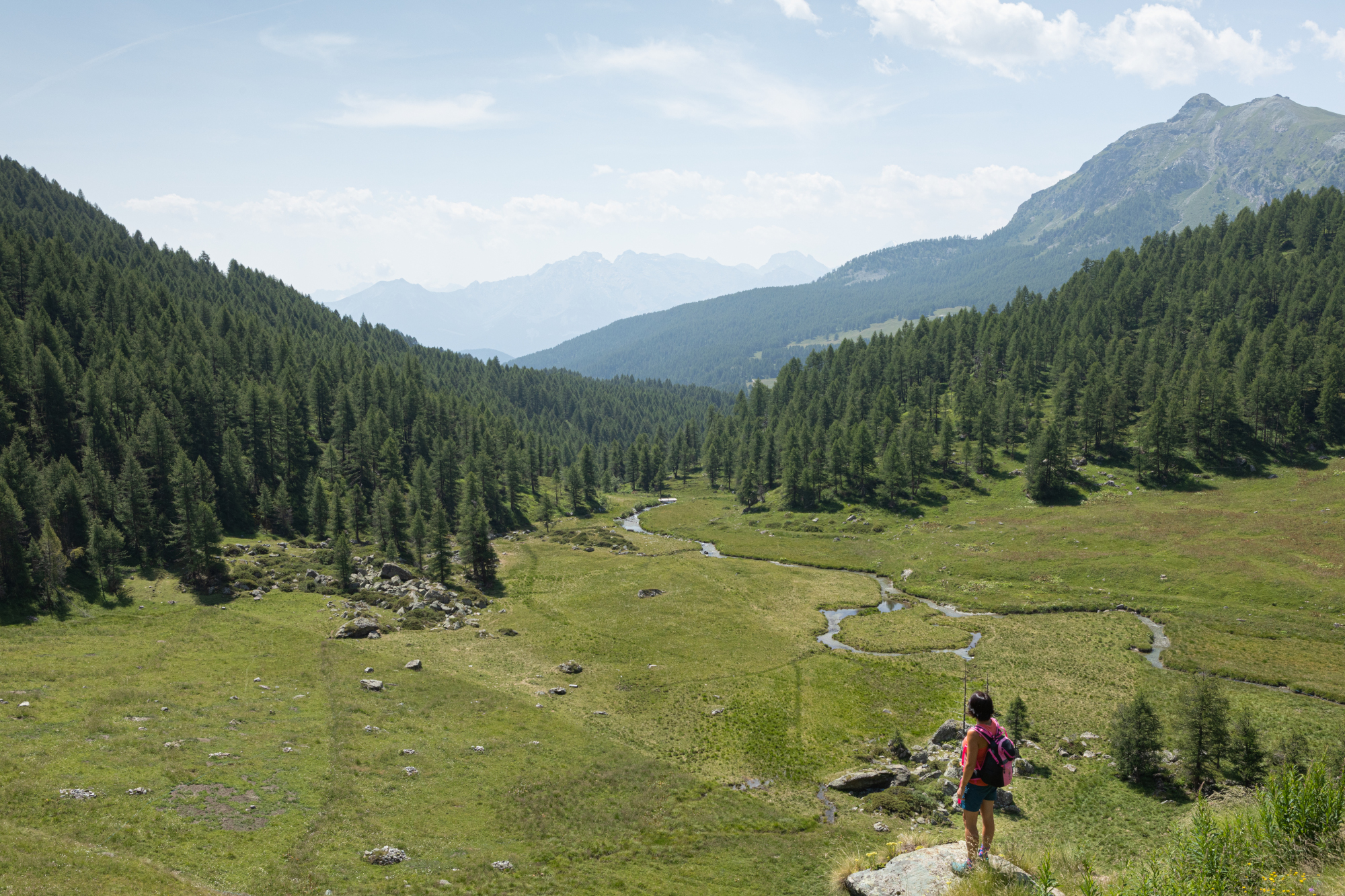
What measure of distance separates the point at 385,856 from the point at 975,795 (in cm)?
2681

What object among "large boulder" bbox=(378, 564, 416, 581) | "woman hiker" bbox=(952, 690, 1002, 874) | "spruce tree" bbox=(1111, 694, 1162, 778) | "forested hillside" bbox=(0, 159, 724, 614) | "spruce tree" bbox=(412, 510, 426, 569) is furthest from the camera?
"spruce tree" bbox=(412, 510, 426, 569)

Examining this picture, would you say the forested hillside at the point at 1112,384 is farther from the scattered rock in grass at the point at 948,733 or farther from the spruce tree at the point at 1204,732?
the spruce tree at the point at 1204,732

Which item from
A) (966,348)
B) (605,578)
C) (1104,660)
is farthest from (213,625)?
(966,348)

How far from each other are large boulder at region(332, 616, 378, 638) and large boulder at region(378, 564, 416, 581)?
60.5 feet

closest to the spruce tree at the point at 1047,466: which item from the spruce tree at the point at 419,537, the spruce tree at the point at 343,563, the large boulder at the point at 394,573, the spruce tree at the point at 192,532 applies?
the spruce tree at the point at 419,537

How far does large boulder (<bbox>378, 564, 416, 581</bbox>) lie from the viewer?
85.6 meters

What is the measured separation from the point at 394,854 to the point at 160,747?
1903 cm

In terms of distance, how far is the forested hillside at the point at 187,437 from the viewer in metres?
77.6

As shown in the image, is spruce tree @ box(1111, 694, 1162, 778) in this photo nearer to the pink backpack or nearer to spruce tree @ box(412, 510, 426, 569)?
the pink backpack

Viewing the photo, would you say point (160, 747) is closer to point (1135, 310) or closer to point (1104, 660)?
point (1104, 660)

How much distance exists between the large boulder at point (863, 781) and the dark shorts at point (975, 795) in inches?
1148

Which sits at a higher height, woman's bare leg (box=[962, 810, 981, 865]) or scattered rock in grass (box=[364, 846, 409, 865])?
woman's bare leg (box=[962, 810, 981, 865])

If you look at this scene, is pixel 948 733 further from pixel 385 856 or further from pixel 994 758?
pixel 385 856

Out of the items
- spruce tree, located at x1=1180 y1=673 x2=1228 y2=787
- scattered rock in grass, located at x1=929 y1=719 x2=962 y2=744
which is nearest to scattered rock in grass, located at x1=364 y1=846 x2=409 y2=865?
scattered rock in grass, located at x1=929 y1=719 x2=962 y2=744
